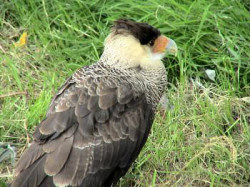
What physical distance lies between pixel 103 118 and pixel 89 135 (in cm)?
14

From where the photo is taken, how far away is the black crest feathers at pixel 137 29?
4.35m

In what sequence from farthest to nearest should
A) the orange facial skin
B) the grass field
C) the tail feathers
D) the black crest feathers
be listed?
the grass field
the orange facial skin
the black crest feathers
the tail feathers

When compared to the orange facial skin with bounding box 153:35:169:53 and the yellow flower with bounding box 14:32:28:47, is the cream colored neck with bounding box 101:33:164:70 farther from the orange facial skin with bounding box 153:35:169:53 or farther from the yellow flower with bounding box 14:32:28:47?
the yellow flower with bounding box 14:32:28:47

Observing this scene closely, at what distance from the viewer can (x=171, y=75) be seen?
5.42 m

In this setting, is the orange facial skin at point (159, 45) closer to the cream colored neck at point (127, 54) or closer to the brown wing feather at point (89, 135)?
the cream colored neck at point (127, 54)

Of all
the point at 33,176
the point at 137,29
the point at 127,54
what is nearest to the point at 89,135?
the point at 33,176

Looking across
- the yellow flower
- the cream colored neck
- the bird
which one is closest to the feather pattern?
the bird

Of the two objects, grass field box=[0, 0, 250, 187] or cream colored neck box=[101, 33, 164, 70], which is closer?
cream colored neck box=[101, 33, 164, 70]

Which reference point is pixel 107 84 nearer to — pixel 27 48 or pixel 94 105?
pixel 94 105

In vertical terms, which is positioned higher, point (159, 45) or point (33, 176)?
point (159, 45)

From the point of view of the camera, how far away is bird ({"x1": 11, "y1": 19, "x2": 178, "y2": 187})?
398cm

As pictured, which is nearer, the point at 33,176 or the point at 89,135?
the point at 33,176

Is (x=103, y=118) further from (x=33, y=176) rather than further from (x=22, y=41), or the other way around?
(x=22, y=41)

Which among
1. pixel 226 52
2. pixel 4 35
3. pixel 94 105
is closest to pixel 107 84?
pixel 94 105
